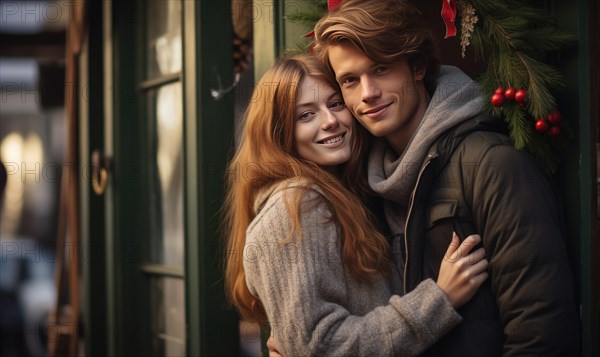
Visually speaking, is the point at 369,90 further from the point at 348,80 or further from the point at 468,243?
the point at 468,243

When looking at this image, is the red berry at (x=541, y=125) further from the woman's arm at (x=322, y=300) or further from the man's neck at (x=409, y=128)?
the woman's arm at (x=322, y=300)

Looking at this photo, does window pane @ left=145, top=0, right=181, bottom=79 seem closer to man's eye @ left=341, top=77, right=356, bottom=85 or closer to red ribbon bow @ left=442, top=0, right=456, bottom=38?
man's eye @ left=341, top=77, right=356, bottom=85

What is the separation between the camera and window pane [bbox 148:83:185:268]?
3990mm

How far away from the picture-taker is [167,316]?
4.14 meters

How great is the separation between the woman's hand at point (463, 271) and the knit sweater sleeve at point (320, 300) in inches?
1.3

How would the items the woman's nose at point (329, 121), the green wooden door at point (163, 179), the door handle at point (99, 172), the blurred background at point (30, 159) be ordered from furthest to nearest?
the blurred background at point (30, 159)
the door handle at point (99, 172)
the green wooden door at point (163, 179)
the woman's nose at point (329, 121)

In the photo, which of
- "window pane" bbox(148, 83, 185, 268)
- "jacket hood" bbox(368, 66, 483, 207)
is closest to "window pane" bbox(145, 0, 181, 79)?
"window pane" bbox(148, 83, 185, 268)

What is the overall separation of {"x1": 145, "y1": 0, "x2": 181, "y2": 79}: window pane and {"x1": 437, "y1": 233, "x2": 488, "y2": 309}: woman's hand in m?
2.20

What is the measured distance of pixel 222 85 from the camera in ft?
11.7

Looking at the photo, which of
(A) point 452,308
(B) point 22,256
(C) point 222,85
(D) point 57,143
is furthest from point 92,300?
(D) point 57,143

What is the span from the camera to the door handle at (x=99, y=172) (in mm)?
4422

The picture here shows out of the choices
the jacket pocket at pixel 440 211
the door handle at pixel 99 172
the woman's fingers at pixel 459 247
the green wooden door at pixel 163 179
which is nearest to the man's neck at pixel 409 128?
the jacket pocket at pixel 440 211

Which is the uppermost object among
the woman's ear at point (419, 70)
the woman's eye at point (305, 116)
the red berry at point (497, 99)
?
the woman's ear at point (419, 70)

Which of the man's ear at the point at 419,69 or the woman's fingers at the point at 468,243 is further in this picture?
the man's ear at the point at 419,69
